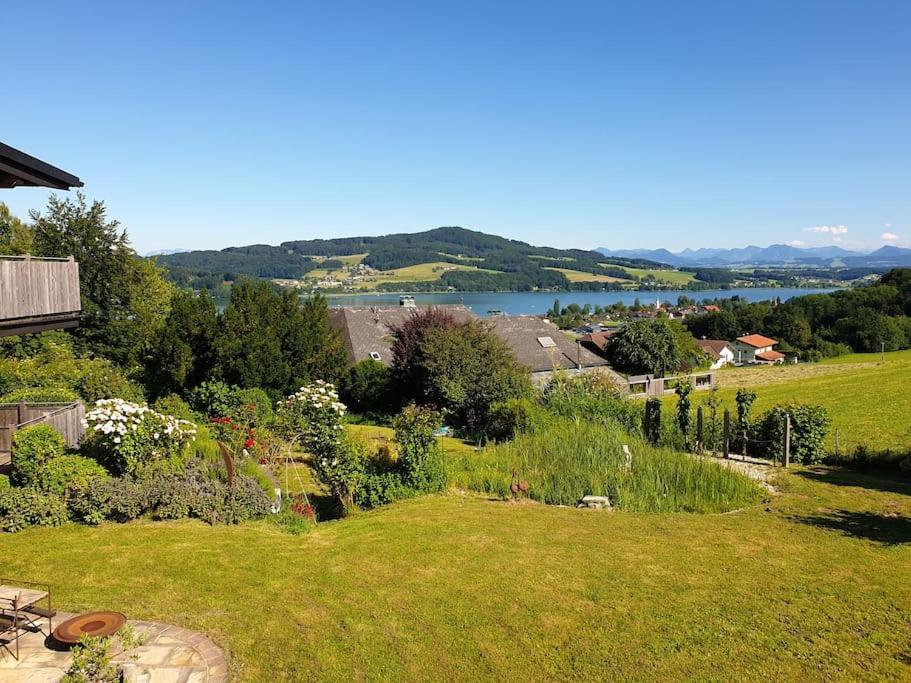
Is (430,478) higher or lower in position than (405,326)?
lower

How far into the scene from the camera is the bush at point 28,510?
8.93m

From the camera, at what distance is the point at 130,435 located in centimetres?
998

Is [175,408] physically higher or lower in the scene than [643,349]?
higher

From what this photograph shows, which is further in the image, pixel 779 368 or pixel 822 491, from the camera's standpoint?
pixel 779 368

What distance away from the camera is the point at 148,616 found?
6.40m

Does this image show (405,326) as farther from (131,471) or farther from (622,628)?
(622,628)

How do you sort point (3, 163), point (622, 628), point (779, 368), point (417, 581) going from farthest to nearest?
point (779, 368)
point (417, 581)
point (3, 163)
point (622, 628)

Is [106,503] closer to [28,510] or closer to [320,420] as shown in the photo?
[28,510]

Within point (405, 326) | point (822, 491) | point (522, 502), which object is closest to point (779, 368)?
point (405, 326)

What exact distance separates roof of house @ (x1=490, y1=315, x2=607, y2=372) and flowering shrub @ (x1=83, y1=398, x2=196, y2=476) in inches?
1150

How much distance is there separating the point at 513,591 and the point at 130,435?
6.82m

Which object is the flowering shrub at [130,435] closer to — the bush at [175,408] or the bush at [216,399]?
the bush at [175,408]

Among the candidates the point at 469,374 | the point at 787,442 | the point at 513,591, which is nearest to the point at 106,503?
the point at 513,591

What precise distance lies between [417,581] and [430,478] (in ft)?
14.9
